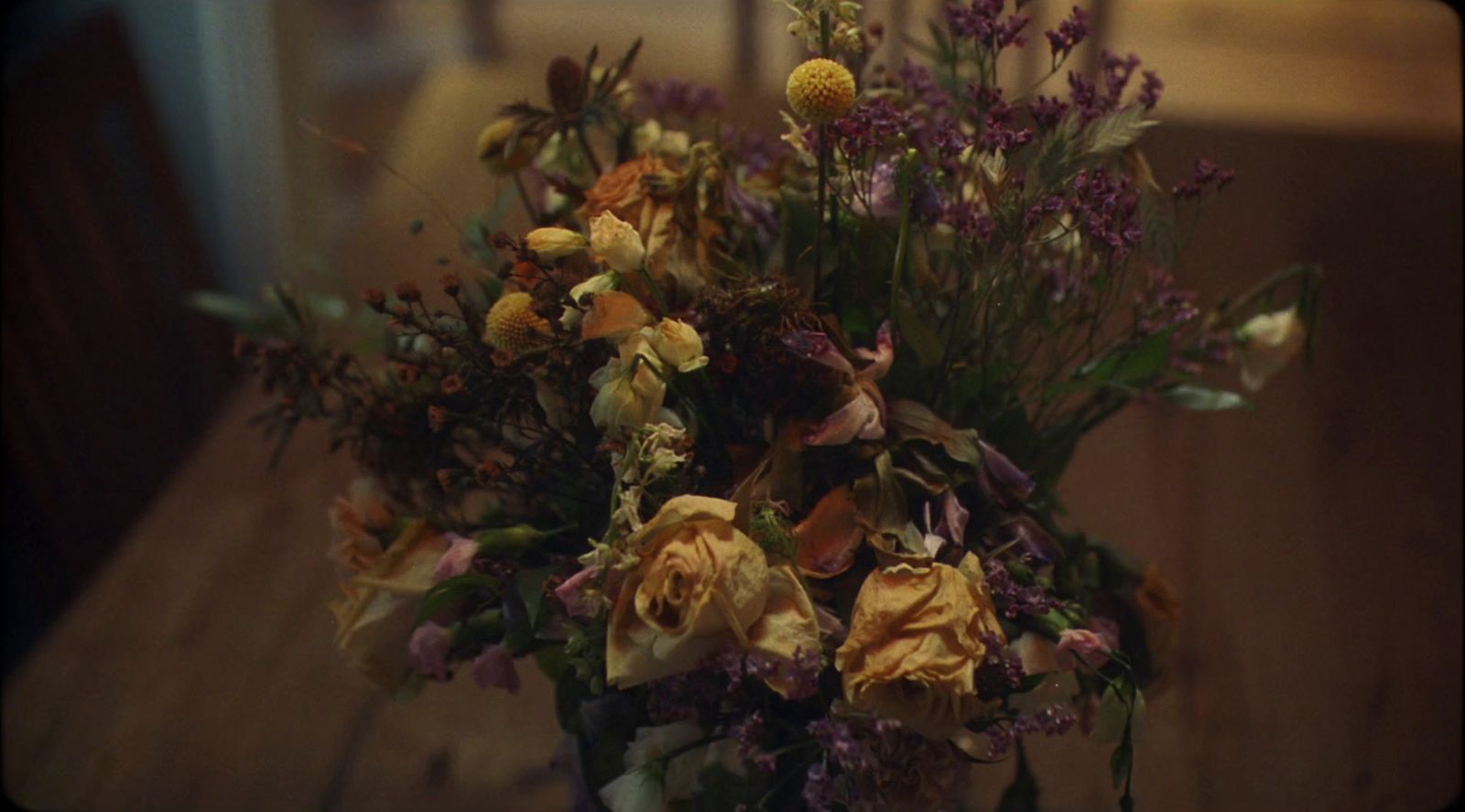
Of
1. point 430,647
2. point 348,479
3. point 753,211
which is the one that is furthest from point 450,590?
point 348,479

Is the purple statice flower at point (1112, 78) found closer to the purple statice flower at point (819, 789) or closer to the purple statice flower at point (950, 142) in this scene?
the purple statice flower at point (950, 142)

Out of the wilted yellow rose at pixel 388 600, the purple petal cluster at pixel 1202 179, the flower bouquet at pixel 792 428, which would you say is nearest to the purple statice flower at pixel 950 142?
the flower bouquet at pixel 792 428

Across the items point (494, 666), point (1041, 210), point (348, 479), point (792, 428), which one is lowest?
point (348, 479)

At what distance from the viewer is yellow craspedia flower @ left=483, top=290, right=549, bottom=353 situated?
0.67 metres

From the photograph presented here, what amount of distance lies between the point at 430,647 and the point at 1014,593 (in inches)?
11.3

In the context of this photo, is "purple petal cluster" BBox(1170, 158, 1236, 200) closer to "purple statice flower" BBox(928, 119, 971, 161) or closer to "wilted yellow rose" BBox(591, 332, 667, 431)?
"purple statice flower" BBox(928, 119, 971, 161)

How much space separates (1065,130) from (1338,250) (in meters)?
0.87

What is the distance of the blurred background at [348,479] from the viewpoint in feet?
3.44

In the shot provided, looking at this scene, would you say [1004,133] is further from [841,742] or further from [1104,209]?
[841,742]

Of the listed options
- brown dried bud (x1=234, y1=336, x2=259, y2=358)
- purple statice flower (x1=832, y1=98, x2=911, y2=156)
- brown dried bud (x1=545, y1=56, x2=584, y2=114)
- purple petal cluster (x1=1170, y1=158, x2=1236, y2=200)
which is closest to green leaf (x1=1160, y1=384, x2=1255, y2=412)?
purple petal cluster (x1=1170, y1=158, x2=1236, y2=200)

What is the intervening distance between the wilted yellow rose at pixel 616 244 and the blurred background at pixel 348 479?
0.41m

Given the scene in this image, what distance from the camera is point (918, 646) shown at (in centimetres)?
62

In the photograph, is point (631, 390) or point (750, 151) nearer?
point (631, 390)

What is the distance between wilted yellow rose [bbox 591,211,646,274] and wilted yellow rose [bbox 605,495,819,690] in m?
0.11
